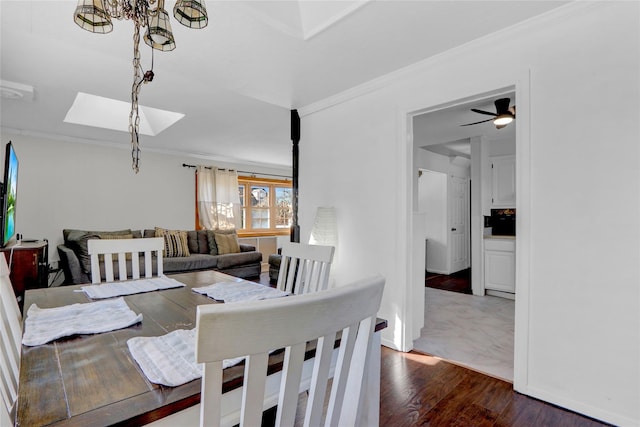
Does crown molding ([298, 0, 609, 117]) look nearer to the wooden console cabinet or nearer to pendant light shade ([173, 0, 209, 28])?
pendant light shade ([173, 0, 209, 28])

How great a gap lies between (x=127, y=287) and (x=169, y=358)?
3.40 ft

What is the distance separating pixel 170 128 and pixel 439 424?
4.44 meters

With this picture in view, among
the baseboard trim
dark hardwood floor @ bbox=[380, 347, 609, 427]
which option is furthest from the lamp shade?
the baseboard trim

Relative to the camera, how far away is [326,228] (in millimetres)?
3057

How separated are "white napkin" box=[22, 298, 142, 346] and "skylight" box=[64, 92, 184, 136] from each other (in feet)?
10.1

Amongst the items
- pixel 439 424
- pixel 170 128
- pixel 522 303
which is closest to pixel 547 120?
pixel 522 303

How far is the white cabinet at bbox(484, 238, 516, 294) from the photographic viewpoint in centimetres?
415

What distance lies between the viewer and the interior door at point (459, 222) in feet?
19.8

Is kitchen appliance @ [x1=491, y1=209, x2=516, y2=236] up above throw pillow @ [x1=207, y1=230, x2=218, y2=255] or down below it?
above

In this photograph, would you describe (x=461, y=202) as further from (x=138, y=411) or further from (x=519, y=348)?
(x=138, y=411)

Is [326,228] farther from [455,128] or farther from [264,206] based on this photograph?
[264,206]

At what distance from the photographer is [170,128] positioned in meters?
4.34

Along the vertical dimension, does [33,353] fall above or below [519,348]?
above

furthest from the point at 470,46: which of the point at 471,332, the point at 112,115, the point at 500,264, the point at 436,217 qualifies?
the point at 112,115
